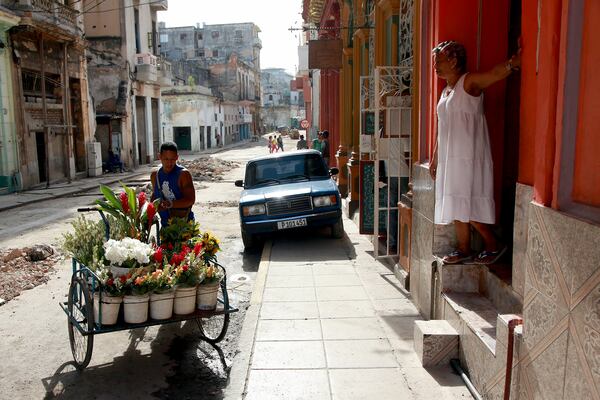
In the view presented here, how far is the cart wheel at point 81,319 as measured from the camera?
4.18 m

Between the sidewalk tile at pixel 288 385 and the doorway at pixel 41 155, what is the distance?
20.1 meters

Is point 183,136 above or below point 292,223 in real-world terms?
above

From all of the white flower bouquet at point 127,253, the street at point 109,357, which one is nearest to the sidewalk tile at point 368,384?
the street at point 109,357

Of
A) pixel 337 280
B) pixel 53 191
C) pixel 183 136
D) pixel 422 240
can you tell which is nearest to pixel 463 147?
pixel 422 240

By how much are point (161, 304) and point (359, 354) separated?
1.74 metres

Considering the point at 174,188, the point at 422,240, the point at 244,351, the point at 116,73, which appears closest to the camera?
the point at 244,351

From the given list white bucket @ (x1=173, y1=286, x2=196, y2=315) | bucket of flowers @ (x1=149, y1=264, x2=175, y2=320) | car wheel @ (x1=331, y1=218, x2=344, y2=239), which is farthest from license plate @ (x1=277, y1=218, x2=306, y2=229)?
bucket of flowers @ (x1=149, y1=264, x2=175, y2=320)

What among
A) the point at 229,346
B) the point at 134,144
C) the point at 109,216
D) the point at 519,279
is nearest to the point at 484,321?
the point at 519,279

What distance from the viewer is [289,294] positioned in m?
6.30

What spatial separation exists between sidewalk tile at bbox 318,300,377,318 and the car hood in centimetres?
317

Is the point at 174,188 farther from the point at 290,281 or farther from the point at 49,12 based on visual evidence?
the point at 49,12

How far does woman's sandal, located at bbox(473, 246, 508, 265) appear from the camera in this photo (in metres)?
4.37

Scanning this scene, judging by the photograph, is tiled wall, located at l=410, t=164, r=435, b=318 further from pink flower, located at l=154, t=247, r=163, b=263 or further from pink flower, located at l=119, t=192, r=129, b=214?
pink flower, located at l=119, t=192, r=129, b=214

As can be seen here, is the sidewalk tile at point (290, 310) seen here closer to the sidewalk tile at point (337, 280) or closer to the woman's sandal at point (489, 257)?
the sidewalk tile at point (337, 280)
